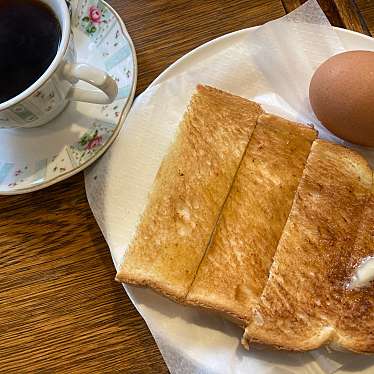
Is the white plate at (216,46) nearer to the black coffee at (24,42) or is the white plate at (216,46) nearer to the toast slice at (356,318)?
the black coffee at (24,42)

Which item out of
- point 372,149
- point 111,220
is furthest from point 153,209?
point 372,149

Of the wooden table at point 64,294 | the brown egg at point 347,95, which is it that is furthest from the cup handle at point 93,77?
the brown egg at point 347,95

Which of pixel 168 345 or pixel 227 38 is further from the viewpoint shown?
pixel 227 38

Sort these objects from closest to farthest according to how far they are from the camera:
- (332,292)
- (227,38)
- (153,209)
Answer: (332,292), (153,209), (227,38)

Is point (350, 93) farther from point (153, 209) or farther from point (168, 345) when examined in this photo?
point (168, 345)

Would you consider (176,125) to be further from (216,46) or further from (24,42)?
(24,42)

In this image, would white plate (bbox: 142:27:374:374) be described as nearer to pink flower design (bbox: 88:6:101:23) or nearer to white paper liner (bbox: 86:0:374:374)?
white paper liner (bbox: 86:0:374:374)

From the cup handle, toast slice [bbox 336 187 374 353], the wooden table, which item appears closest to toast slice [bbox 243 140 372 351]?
toast slice [bbox 336 187 374 353]
